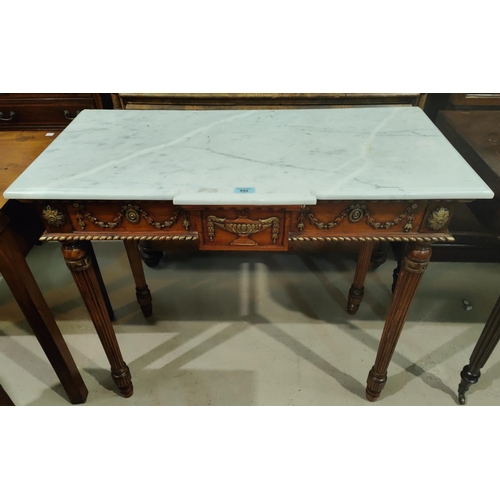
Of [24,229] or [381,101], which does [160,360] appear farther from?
[381,101]

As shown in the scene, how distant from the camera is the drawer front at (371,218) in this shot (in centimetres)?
89

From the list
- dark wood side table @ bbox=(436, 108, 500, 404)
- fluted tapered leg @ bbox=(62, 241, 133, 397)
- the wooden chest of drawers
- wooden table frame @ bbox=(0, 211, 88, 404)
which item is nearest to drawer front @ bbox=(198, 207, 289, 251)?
fluted tapered leg @ bbox=(62, 241, 133, 397)

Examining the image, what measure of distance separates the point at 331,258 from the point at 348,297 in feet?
1.12

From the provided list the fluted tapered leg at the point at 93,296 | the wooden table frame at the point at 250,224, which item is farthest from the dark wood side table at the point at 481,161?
the fluted tapered leg at the point at 93,296

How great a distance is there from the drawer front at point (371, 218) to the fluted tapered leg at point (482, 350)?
411mm

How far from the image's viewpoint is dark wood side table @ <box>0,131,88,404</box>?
97cm

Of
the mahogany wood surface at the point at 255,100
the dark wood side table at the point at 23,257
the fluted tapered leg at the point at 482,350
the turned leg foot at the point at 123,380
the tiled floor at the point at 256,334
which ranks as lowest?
the tiled floor at the point at 256,334

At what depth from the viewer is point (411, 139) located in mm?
1026

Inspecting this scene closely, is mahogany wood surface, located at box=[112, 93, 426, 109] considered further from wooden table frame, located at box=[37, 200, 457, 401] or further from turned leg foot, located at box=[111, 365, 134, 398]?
turned leg foot, located at box=[111, 365, 134, 398]

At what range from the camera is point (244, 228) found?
91cm

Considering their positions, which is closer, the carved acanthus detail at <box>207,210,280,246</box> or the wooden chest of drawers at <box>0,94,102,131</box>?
the carved acanthus detail at <box>207,210,280,246</box>

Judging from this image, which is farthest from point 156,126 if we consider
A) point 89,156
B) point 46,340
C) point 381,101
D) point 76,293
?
point 76,293

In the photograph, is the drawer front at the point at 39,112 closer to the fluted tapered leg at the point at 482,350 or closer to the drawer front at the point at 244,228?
the drawer front at the point at 244,228

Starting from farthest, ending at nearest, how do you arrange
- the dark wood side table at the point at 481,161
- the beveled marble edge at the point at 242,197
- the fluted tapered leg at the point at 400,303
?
1. the dark wood side table at the point at 481,161
2. the fluted tapered leg at the point at 400,303
3. the beveled marble edge at the point at 242,197
